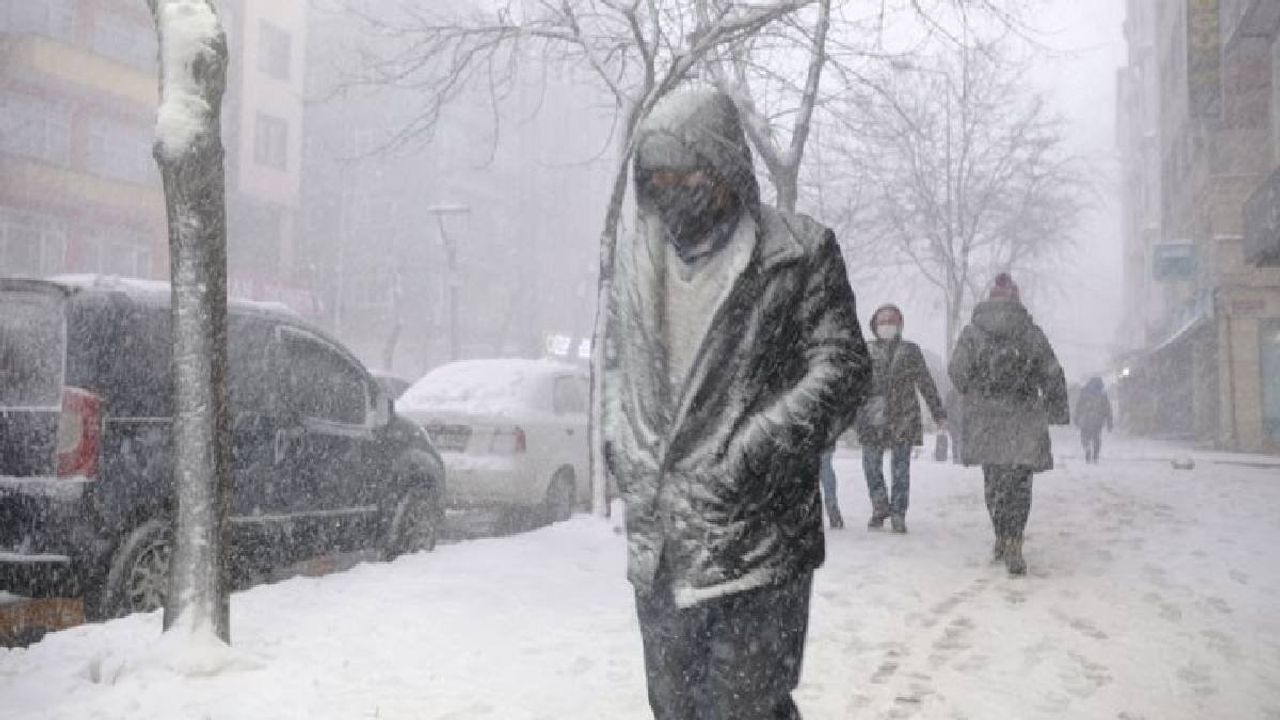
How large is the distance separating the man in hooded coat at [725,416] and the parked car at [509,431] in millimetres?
8418

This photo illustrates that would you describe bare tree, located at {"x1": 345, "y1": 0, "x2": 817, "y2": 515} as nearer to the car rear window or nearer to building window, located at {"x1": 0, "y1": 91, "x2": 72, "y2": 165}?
the car rear window

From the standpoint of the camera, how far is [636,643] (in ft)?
18.3

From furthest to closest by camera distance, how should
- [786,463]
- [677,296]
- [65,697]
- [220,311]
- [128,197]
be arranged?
[128,197], [220,311], [65,697], [677,296], [786,463]

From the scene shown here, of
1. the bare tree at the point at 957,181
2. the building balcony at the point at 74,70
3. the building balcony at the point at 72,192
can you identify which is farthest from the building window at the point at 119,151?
the bare tree at the point at 957,181

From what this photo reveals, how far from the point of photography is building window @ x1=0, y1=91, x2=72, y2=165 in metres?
30.6

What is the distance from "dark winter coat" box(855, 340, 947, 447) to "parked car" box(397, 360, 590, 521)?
351cm

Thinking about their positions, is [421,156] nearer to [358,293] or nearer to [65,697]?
[358,293]

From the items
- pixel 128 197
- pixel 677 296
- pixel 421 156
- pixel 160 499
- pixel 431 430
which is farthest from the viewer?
pixel 421 156

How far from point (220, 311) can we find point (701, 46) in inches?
226

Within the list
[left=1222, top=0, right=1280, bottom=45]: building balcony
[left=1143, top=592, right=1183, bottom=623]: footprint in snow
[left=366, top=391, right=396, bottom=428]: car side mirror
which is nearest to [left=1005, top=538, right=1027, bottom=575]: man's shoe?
[left=1143, top=592, right=1183, bottom=623]: footprint in snow

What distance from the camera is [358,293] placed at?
168 feet

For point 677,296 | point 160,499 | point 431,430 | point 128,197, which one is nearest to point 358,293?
point 128,197

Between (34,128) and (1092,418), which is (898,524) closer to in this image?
(1092,418)

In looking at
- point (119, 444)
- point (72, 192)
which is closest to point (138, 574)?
point (119, 444)
